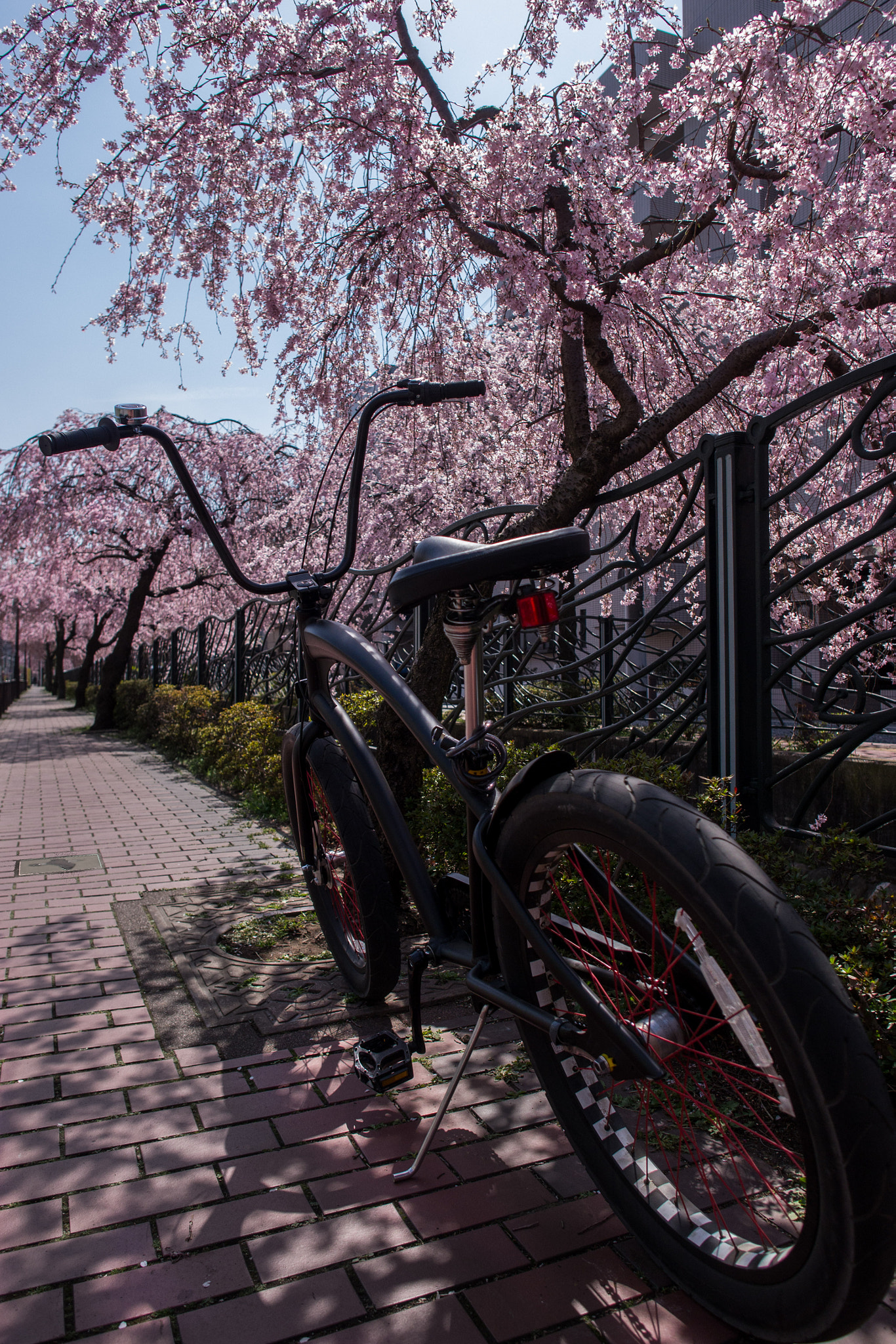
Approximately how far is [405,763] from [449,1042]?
5.52ft

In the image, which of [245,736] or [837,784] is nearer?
[837,784]

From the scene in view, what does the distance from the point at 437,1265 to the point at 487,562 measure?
1319mm

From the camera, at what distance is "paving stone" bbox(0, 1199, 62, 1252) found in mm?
1720

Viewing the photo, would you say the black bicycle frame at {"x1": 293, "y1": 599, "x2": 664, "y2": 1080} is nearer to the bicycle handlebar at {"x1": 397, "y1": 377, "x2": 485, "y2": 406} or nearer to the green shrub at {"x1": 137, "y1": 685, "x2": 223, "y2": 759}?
the bicycle handlebar at {"x1": 397, "y1": 377, "x2": 485, "y2": 406}

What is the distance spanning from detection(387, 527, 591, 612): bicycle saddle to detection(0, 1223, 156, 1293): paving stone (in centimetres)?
136

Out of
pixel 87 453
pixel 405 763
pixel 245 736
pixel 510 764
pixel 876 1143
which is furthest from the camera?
pixel 87 453

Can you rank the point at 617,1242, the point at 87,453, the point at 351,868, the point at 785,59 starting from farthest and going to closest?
the point at 87,453
the point at 785,59
the point at 351,868
the point at 617,1242

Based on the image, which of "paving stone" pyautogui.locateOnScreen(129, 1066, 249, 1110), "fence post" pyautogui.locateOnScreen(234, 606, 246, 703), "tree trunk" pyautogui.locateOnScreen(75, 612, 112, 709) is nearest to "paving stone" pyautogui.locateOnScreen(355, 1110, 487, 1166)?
"paving stone" pyautogui.locateOnScreen(129, 1066, 249, 1110)

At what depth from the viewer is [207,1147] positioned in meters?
2.06

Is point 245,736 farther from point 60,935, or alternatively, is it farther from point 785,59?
point 785,59

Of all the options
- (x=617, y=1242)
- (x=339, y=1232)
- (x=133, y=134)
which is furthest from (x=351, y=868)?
(x=133, y=134)

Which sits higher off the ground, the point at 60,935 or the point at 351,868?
the point at 351,868

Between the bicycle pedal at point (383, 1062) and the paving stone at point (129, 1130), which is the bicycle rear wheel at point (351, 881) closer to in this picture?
the bicycle pedal at point (383, 1062)

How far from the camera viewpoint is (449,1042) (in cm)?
262
